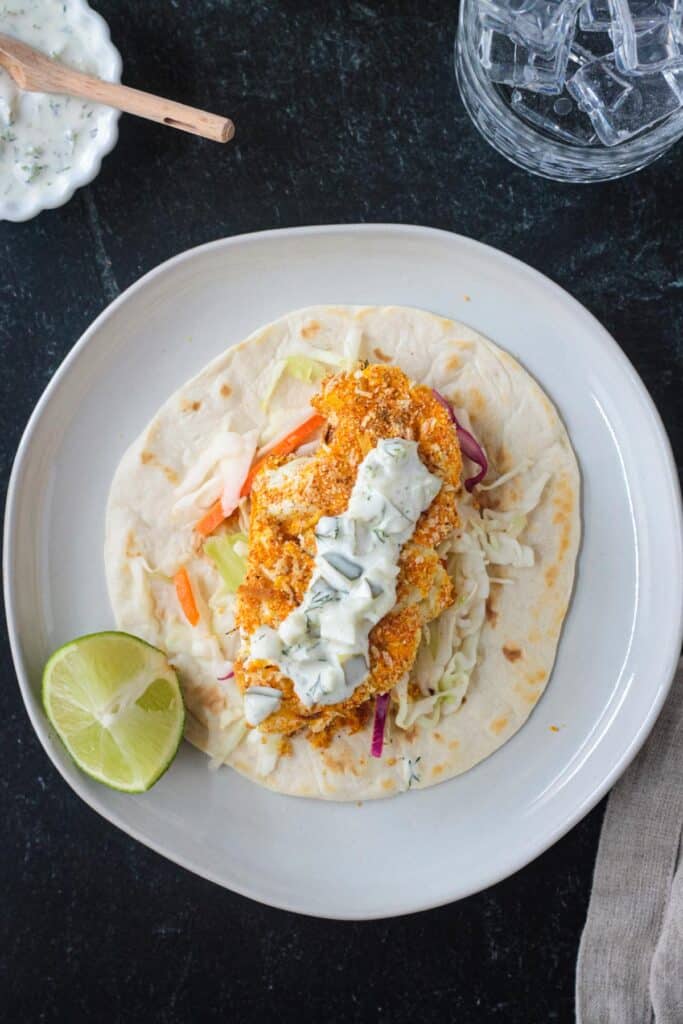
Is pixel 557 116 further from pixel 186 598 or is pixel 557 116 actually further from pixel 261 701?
pixel 261 701

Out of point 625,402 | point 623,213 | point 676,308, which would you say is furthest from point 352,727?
point 623,213

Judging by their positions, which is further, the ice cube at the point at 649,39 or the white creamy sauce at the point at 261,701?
the ice cube at the point at 649,39

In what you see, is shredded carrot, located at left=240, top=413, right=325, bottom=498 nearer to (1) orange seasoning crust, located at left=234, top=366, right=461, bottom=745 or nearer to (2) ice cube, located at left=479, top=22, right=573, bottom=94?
(1) orange seasoning crust, located at left=234, top=366, right=461, bottom=745

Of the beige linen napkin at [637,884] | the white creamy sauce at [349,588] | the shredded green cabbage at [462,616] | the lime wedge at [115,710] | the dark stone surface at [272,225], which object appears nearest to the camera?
the white creamy sauce at [349,588]

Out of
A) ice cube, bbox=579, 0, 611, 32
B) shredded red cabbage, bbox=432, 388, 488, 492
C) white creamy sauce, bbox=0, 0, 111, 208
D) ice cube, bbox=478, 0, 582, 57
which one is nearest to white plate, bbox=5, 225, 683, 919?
shredded red cabbage, bbox=432, 388, 488, 492

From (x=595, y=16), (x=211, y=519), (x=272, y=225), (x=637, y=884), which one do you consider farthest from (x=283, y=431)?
(x=637, y=884)

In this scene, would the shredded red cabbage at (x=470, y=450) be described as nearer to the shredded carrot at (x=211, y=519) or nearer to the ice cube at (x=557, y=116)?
the shredded carrot at (x=211, y=519)

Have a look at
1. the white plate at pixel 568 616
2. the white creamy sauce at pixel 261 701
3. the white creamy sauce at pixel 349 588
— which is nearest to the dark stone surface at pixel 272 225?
the white plate at pixel 568 616

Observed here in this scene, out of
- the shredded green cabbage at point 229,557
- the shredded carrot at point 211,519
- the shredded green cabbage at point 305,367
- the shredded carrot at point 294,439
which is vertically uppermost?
the shredded green cabbage at point 305,367

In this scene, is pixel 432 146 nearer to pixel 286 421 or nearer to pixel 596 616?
pixel 286 421
